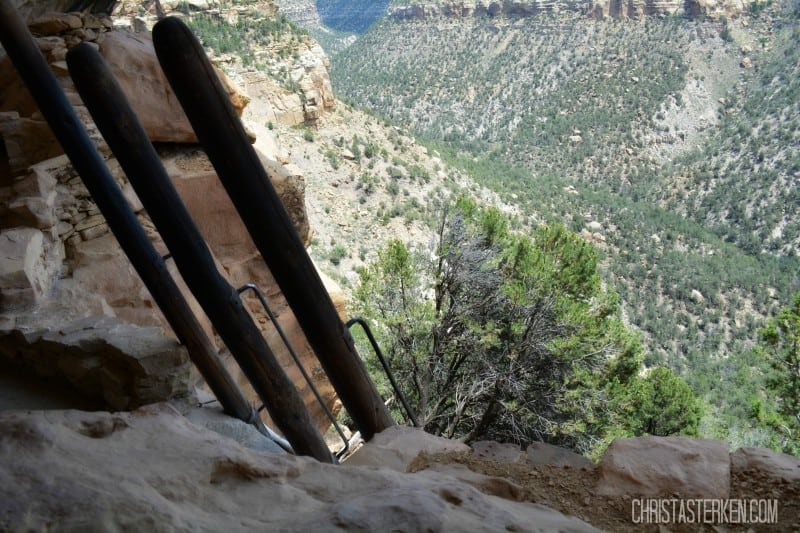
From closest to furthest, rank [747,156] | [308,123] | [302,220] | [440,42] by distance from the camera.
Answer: [302,220], [308,123], [747,156], [440,42]

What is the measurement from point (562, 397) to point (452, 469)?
646cm

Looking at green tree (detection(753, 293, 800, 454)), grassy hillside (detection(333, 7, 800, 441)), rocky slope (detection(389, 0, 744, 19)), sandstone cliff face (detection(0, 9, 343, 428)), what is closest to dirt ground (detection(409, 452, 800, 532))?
sandstone cliff face (detection(0, 9, 343, 428))

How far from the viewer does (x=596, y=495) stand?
3131mm

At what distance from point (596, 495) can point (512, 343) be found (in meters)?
6.89

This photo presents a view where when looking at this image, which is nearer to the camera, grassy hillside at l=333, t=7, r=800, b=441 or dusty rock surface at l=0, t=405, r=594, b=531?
dusty rock surface at l=0, t=405, r=594, b=531

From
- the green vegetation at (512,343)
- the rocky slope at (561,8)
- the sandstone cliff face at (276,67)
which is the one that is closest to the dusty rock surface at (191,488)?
the green vegetation at (512,343)

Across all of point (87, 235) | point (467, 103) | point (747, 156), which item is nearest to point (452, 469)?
point (87, 235)

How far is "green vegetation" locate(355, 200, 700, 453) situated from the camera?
9336mm

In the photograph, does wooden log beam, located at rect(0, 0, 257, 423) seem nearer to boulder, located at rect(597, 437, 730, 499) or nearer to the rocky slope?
boulder, located at rect(597, 437, 730, 499)

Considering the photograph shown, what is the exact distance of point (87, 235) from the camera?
606 centimetres

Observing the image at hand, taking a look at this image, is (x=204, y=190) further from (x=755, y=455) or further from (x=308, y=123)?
(x=308, y=123)

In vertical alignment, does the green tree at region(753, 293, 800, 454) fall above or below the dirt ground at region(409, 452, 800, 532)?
below

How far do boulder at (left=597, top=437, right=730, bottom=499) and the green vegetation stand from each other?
560 cm

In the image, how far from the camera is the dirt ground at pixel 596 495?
2.82 m
